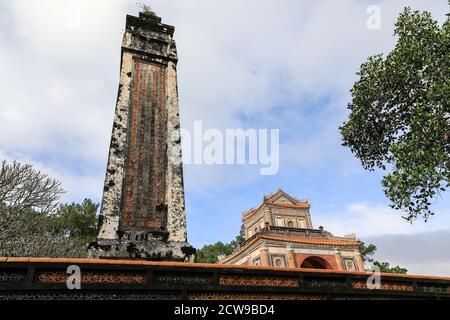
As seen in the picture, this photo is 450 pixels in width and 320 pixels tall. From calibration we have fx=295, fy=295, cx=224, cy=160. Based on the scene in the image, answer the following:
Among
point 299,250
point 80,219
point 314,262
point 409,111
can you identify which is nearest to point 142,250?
point 409,111

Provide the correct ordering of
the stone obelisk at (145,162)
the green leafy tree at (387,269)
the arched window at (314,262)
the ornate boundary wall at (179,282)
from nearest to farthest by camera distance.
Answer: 1. the ornate boundary wall at (179,282)
2. the stone obelisk at (145,162)
3. the arched window at (314,262)
4. the green leafy tree at (387,269)

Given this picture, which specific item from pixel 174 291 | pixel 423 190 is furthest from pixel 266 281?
pixel 423 190

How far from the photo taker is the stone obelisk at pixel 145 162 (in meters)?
5.89

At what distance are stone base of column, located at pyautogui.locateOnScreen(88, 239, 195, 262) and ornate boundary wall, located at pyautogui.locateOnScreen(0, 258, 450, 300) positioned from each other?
1.28 m

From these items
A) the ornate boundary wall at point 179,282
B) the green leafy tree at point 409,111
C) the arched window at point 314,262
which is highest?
the green leafy tree at point 409,111

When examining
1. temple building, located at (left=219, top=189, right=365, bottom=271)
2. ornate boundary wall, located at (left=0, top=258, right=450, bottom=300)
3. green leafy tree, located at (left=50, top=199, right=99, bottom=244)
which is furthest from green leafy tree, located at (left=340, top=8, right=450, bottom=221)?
green leafy tree, located at (left=50, top=199, right=99, bottom=244)

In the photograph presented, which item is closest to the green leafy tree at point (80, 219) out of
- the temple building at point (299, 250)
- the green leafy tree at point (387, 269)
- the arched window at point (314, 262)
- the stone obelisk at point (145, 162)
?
the temple building at point (299, 250)

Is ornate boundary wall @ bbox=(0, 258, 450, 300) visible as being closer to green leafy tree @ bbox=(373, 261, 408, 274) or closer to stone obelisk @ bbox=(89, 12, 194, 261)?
stone obelisk @ bbox=(89, 12, 194, 261)

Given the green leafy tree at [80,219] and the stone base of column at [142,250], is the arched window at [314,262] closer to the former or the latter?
the green leafy tree at [80,219]

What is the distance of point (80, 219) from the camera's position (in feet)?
86.2

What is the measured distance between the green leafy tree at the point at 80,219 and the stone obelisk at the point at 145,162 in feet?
68.0

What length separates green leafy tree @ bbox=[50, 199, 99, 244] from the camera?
82.2 ft
